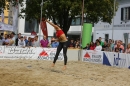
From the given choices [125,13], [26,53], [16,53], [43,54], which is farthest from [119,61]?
[125,13]

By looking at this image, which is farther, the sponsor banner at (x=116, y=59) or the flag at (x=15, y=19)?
the flag at (x=15, y=19)

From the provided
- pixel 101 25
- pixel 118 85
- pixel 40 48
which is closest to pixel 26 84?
pixel 118 85

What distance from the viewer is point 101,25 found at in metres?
38.5

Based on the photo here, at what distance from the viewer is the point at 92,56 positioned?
61.1ft

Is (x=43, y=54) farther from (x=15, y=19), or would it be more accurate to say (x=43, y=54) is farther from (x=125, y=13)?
(x=125, y=13)

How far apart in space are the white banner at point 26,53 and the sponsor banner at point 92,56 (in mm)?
1656

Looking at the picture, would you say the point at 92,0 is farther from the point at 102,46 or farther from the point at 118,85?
the point at 118,85

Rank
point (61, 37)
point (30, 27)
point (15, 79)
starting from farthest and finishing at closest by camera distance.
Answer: point (30, 27)
point (61, 37)
point (15, 79)

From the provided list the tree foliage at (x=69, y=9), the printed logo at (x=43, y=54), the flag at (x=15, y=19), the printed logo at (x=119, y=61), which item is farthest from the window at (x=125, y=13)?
the printed logo at (x=119, y=61)

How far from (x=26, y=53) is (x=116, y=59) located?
5.83 meters

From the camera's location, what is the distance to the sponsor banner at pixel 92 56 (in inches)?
713

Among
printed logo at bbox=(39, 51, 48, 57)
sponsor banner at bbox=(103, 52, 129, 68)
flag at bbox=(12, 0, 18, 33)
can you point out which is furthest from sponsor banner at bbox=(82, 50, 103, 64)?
flag at bbox=(12, 0, 18, 33)

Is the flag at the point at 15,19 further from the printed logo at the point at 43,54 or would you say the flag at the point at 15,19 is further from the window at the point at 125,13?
the window at the point at 125,13

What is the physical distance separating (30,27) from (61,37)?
33707 mm
